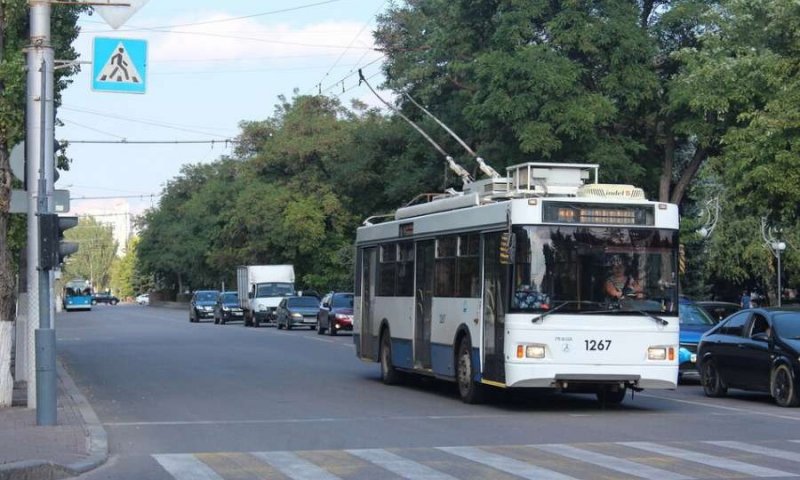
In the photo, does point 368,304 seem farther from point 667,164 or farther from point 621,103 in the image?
point 667,164

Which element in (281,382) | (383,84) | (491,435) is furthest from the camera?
(383,84)

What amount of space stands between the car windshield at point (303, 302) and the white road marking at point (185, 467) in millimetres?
39145

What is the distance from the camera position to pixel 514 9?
3662 cm

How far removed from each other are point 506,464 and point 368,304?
1206 centimetres

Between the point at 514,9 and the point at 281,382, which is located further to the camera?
the point at 514,9

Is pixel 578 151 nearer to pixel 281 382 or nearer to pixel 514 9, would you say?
pixel 514 9

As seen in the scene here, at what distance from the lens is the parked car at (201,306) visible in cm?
6944

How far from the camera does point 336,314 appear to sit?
45.9 metres

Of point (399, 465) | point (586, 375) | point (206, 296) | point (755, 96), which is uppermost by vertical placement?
point (755, 96)

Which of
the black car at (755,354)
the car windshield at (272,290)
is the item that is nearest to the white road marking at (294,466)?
the black car at (755,354)

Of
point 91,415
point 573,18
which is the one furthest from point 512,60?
point 91,415

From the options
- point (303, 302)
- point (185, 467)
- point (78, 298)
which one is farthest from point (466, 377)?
point (78, 298)

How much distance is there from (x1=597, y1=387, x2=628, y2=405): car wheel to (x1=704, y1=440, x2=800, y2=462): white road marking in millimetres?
4808

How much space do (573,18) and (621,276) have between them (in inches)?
768
